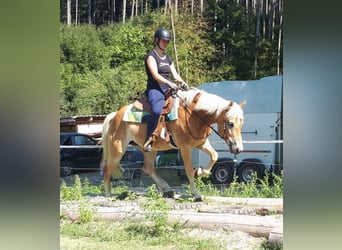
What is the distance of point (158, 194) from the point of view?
5.64 meters

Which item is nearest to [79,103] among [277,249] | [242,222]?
[242,222]

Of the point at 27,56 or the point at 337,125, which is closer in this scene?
the point at 337,125

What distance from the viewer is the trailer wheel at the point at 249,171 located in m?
5.35

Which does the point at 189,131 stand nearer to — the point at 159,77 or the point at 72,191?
the point at 159,77

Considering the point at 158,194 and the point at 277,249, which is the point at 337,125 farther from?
the point at 158,194

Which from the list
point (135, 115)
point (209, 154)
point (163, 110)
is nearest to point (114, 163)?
point (135, 115)

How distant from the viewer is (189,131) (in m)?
5.57

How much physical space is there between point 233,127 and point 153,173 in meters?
0.98

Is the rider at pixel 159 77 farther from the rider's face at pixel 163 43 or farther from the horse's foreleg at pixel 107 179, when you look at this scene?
the horse's foreleg at pixel 107 179

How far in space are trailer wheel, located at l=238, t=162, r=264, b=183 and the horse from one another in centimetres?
17

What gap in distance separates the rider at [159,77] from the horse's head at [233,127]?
54cm

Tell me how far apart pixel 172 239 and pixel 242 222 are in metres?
0.74

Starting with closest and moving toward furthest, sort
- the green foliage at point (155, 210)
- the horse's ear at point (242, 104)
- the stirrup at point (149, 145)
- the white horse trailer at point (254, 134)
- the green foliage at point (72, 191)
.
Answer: the white horse trailer at point (254, 134)
the horse's ear at point (242, 104)
the green foliage at point (155, 210)
the stirrup at point (149, 145)
the green foliage at point (72, 191)

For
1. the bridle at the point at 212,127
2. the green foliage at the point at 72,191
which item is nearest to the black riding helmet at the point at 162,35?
the bridle at the point at 212,127
